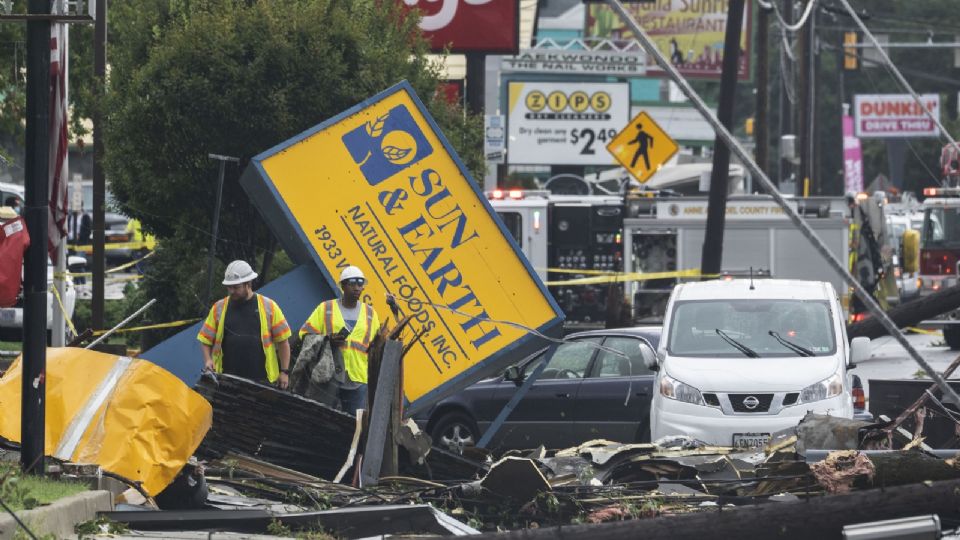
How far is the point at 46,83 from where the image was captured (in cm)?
958

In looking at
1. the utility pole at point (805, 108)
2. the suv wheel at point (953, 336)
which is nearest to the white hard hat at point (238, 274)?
the suv wheel at point (953, 336)

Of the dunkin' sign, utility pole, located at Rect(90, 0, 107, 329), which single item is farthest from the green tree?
the dunkin' sign

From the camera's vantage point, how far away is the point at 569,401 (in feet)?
53.2

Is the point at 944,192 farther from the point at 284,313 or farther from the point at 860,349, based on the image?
the point at 284,313

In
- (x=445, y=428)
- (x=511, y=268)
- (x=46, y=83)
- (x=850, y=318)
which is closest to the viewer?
(x=46, y=83)

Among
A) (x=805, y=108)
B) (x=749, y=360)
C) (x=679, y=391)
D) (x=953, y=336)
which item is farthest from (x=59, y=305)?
(x=805, y=108)

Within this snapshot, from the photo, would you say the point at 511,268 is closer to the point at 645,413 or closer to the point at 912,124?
the point at 645,413

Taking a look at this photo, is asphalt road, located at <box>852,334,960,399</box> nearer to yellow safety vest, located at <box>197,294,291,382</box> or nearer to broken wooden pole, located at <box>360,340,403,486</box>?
yellow safety vest, located at <box>197,294,291,382</box>

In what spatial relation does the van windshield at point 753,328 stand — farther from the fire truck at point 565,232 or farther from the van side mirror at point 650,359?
the fire truck at point 565,232

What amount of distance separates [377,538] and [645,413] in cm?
725

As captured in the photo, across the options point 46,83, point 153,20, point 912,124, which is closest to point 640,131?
point 153,20

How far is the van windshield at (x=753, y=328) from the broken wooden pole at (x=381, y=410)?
3.96 m

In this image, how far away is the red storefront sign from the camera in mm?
23906

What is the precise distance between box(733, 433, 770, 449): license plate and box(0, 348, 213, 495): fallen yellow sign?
4.73 m
